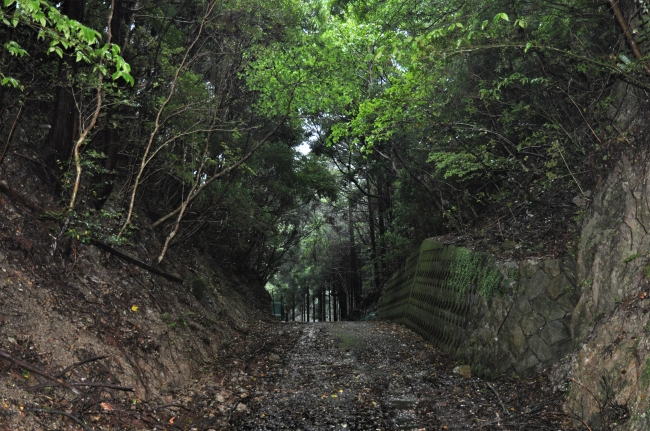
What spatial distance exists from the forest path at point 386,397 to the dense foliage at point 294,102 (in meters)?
2.56

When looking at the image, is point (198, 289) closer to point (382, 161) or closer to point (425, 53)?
point (425, 53)

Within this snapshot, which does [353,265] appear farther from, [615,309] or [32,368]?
[32,368]

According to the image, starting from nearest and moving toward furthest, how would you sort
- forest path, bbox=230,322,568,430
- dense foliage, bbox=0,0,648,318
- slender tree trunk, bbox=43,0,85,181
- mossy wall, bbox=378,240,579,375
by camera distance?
forest path, bbox=230,322,568,430 → dense foliage, bbox=0,0,648,318 → mossy wall, bbox=378,240,579,375 → slender tree trunk, bbox=43,0,85,181

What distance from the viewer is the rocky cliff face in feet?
14.3

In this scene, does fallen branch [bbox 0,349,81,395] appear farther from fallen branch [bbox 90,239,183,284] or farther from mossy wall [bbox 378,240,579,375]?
mossy wall [bbox 378,240,579,375]

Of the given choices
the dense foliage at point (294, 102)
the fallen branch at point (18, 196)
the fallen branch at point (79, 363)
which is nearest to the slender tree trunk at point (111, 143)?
the dense foliage at point (294, 102)

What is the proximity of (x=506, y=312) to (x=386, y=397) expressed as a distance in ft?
7.73

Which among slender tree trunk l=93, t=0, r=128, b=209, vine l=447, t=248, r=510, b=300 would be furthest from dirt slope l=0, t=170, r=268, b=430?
vine l=447, t=248, r=510, b=300

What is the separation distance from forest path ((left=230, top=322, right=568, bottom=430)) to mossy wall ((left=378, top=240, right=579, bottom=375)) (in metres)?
0.40

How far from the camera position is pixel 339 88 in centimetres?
1252

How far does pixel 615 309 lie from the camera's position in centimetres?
519

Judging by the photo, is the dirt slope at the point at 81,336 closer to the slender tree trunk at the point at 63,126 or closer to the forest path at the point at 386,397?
the slender tree trunk at the point at 63,126

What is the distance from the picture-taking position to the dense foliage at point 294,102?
6.39 metres

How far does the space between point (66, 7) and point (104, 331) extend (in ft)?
15.6
